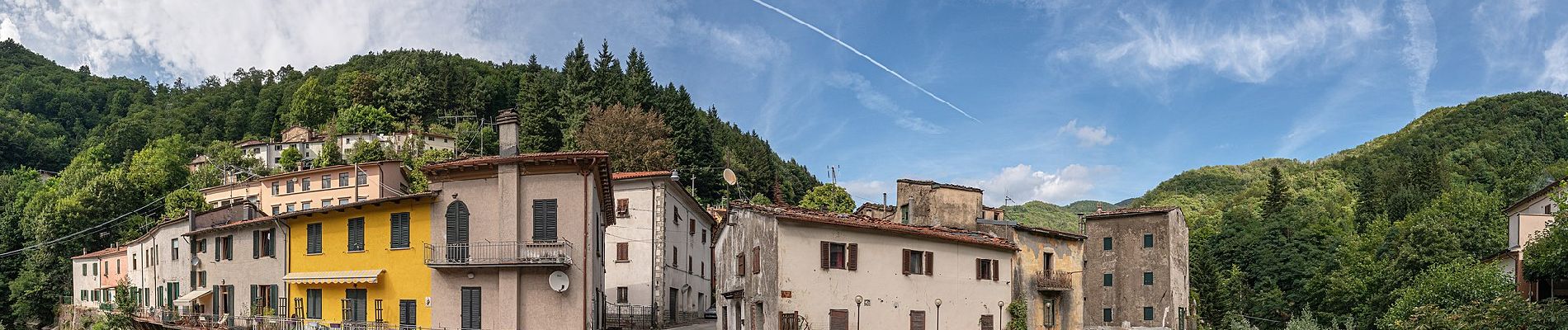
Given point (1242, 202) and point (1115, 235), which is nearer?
point (1115, 235)

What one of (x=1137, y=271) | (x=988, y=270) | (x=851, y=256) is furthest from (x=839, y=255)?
(x=1137, y=271)

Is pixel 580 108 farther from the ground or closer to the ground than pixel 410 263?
farther from the ground

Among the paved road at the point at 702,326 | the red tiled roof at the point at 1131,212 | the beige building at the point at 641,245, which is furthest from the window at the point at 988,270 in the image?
the beige building at the point at 641,245

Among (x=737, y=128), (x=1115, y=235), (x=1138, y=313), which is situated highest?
(x=737, y=128)

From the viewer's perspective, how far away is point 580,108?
292 ft

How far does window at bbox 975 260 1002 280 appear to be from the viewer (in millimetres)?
39406

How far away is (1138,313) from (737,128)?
254 ft

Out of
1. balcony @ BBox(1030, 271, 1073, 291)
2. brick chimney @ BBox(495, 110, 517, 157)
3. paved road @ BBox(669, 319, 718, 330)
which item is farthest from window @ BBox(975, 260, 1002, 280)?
brick chimney @ BBox(495, 110, 517, 157)

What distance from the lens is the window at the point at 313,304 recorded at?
123 feet

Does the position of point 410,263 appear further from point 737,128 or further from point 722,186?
point 737,128

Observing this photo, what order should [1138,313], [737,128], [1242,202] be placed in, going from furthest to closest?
1. [737,128]
2. [1242,202]
3. [1138,313]

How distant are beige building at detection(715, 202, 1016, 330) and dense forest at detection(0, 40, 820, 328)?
12.2 metres

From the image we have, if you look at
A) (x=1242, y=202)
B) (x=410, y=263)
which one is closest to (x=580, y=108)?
(x=410, y=263)

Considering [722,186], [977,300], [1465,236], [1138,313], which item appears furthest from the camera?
[722,186]
